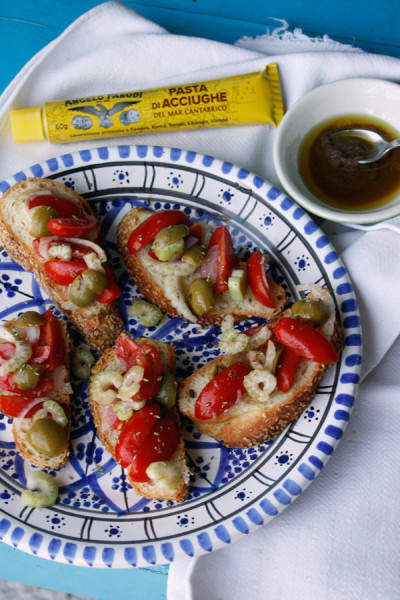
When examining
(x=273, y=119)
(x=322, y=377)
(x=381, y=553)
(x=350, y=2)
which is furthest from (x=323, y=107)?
(x=381, y=553)

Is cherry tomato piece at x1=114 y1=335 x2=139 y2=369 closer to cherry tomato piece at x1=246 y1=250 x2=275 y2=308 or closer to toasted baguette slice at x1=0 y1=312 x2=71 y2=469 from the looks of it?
toasted baguette slice at x1=0 y1=312 x2=71 y2=469

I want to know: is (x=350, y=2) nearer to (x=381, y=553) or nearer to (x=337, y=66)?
(x=337, y=66)

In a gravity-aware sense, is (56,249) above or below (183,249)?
below

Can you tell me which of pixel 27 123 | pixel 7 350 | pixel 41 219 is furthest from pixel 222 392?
pixel 27 123

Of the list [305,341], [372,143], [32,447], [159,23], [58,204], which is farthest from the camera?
[159,23]

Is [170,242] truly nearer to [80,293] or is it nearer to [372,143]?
[80,293]

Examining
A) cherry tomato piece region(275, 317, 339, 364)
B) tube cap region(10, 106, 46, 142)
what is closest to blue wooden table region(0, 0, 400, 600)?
tube cap region(10, 106, 46, 142)

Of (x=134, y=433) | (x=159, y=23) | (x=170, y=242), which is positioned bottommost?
(x=134, y=433)
